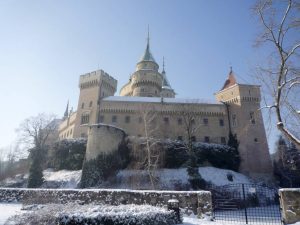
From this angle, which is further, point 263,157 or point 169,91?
point 169,91

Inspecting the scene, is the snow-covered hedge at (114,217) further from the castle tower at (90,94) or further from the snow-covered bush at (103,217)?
the castle tower at (90,94)

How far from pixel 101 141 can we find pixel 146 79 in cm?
2103

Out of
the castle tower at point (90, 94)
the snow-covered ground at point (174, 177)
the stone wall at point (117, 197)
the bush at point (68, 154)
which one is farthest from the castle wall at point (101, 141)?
the stone wall at point (117, 197)

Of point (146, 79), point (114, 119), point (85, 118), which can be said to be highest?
point (146, 79)

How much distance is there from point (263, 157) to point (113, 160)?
21.5 metres

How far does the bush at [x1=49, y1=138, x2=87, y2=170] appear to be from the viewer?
32.2 meters

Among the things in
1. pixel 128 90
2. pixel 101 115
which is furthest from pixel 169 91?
pixel 101 115

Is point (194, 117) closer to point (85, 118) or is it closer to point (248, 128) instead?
point (248, 128)

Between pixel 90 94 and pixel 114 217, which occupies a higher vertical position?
pixel 90 94

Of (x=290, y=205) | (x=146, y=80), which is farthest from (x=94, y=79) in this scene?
(x=290, y=205)

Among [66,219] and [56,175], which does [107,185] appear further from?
[66,219]

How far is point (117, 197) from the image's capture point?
13953 mm

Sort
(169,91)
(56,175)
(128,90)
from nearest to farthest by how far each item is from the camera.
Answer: (56,175) → (128,90) → (169,91)

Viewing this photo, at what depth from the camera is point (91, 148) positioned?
29047 mm
